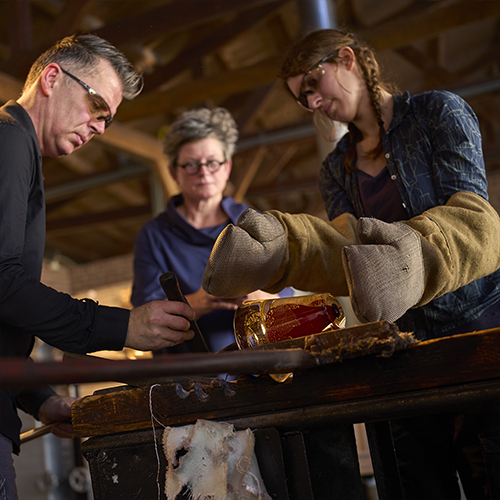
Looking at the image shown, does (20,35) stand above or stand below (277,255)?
above

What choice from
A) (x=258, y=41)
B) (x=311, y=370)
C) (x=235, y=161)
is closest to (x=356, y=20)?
(x=258, y=41)

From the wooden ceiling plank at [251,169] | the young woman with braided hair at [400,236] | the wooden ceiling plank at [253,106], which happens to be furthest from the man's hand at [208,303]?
the wooden ceiling plank at [251,169]

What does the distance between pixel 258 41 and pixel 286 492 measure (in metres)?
4.69

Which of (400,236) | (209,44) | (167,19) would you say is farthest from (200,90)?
(400,236)

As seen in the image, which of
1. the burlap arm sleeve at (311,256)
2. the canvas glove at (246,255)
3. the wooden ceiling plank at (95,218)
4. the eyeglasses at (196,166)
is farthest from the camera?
the wooden ceiling plank at (95,218)

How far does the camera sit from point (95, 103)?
1.20 m

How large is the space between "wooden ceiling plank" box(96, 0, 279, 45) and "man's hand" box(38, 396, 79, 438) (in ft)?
8.36

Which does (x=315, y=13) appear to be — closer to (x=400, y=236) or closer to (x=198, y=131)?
(x=198, y=131)

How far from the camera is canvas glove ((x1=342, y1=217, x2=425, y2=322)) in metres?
0.73

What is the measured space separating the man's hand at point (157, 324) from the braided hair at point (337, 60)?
53 centimetres

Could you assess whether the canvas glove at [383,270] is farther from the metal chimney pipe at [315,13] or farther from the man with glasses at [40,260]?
the metal chimney pipe at [315,13]

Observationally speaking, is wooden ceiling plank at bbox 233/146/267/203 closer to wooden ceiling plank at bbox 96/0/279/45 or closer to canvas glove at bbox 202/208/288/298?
wooden ceiling plank at bbox 96/0/279/45

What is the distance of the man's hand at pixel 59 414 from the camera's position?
118cm

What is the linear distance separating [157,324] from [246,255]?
21 cm
